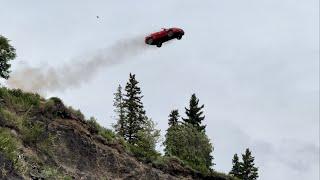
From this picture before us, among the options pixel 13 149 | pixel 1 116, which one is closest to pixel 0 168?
pixel 13 149

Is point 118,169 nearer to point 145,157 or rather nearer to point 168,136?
point 145,157

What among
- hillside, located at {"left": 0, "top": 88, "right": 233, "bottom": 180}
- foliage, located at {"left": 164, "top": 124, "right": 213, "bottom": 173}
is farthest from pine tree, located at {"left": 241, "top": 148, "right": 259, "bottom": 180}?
hillside, located at {"left": 0, "top": 88, "right": 233, "bottom": 180}

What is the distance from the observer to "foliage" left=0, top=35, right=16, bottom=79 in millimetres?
51719

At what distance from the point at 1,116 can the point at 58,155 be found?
4.26 m

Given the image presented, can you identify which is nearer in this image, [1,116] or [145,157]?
[1,116]

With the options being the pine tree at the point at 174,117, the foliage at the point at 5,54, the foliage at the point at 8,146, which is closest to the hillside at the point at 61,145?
the foliage at the point at 8,146

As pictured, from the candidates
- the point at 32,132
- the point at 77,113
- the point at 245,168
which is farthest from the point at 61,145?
the point at 245,168

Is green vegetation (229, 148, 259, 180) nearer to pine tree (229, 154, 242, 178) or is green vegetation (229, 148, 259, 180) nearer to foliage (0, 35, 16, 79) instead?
pine tree (229, 154, 242, 178)

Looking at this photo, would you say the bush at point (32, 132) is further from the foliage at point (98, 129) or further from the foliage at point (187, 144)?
the foliage at point (187, 144)

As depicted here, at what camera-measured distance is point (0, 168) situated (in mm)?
32938

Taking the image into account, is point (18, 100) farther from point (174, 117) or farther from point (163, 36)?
point (174, 117)

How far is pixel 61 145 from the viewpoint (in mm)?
42406

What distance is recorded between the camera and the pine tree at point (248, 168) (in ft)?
295

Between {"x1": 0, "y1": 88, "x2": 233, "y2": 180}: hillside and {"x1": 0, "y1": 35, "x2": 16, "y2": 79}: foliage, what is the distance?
758 centimetres
